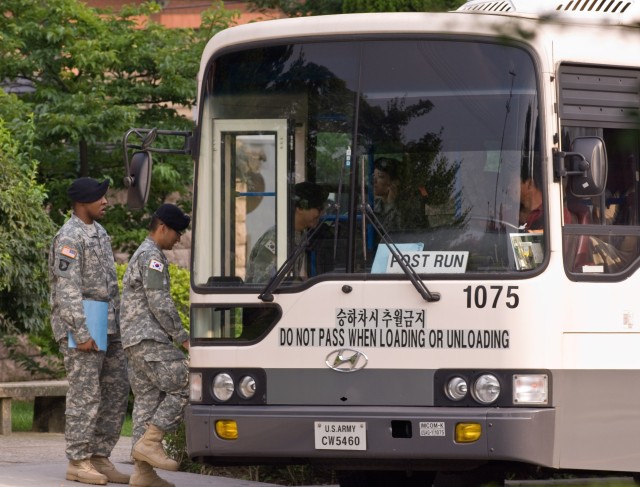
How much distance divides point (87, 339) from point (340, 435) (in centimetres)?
222

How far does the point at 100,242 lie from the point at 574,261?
10.8 feet

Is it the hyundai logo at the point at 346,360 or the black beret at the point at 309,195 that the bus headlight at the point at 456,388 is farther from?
the black beret at the point at 309,195

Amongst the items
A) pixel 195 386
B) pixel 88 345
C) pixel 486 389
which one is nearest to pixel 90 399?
pixel 88 345

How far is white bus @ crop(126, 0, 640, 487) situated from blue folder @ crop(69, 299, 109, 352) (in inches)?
52.6

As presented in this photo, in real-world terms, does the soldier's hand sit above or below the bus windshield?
below

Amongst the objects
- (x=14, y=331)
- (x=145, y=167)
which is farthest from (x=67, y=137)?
(x=145, y=167)

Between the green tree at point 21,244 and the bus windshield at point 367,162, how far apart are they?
4.52m

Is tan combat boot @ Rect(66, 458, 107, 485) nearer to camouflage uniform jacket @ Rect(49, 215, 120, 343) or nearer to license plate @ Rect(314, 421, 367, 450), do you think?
camouflage uniform jacket @ Rect(49, 215, 120, 343)

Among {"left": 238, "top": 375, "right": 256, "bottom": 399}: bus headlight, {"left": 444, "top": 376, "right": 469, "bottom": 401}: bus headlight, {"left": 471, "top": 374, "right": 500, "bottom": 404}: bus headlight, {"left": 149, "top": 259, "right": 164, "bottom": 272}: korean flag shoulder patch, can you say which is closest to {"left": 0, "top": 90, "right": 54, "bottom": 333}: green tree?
{"left": 149, "top": 259, "right": 164, "bottom": 272}: korean flag shoulder patch

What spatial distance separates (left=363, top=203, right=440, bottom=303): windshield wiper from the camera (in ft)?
20.9

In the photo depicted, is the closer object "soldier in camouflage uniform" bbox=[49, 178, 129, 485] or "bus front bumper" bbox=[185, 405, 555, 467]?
"bus front bumper" bbox=[185, 405, 555, 467]

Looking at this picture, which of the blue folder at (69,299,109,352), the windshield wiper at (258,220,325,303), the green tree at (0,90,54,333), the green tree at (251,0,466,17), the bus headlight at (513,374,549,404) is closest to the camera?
the bus headlight at (513,374,549,404)

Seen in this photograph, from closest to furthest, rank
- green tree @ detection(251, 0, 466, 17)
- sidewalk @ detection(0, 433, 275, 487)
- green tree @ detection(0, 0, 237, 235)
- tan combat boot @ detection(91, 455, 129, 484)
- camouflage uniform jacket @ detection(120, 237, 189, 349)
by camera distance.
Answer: camouflage uniform jacket @ detection(120, 237, 189, 349) → sidewalk @ detection(0, 433, 275, 487) → tan combat boot @ detection(91, 455, 129, 484) → green tree @ detection(251, 0, 466, 17) → green tree @ detection(0, 0, 237, 235)

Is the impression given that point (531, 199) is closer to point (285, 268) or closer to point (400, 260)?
point (400, 260)
